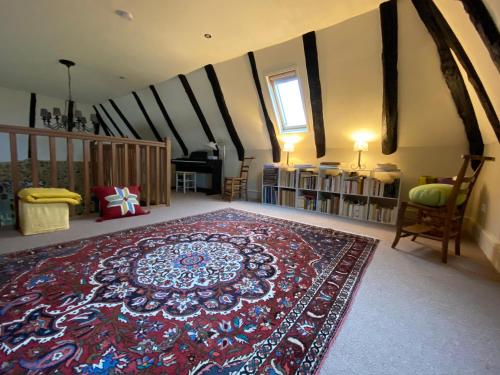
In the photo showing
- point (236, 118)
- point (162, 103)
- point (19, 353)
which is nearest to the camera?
point (19, 353)

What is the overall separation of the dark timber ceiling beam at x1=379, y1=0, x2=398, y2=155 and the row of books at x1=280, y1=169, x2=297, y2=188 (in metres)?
1.63

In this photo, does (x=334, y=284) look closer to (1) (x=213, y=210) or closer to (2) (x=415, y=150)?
(1) (x=213, y=210)

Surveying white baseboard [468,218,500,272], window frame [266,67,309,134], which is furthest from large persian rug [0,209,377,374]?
window frame [266,67,309,134]

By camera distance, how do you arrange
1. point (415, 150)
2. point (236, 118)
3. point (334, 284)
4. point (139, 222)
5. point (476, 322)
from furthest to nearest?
point (236, 118) < point (415, 150) < point (139, 222) < point (334, 284) < point (476, 322)

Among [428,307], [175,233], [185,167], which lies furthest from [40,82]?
[428,307]

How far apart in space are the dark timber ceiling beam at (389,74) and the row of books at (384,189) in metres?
0.58

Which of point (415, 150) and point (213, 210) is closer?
point (415, 150)

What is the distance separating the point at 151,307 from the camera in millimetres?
1359

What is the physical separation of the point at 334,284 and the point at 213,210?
268 cm

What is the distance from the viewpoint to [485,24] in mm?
1619

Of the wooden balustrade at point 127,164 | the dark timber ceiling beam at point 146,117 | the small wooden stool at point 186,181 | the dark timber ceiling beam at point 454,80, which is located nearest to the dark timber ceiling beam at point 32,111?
the dark timber ceiling beam at point 146,117

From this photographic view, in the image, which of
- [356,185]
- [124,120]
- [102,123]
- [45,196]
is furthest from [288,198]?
[102,123]

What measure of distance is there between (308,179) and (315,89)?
1.59 m

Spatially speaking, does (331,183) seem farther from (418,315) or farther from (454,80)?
(418,315)
